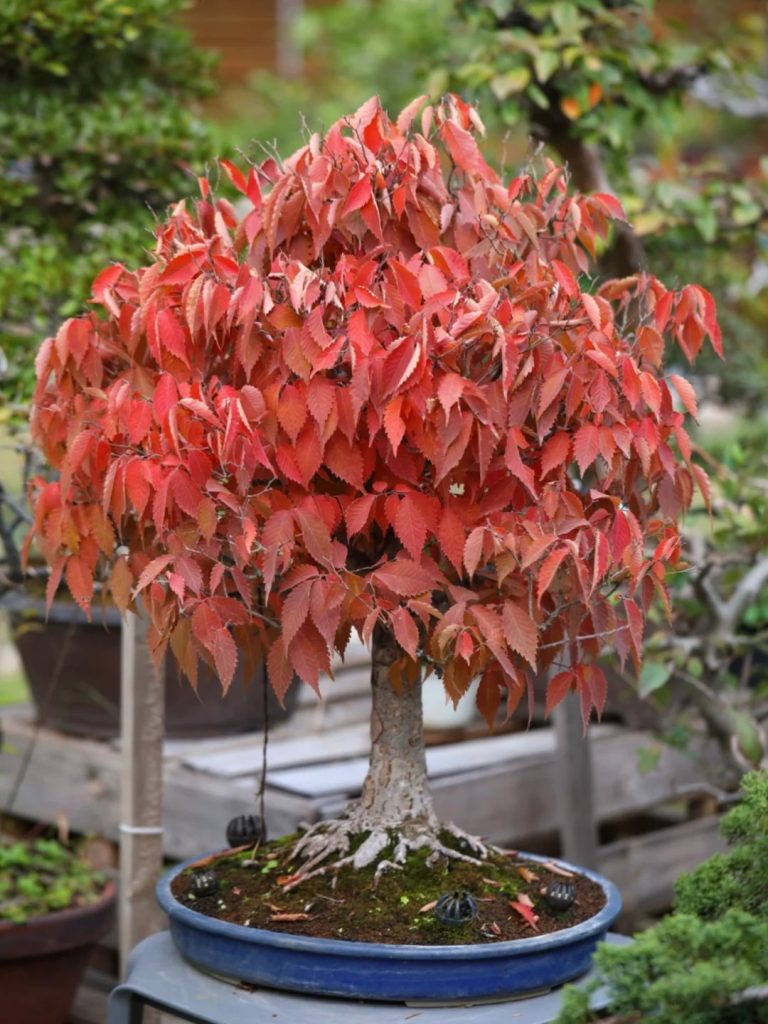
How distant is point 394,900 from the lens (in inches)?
63.6

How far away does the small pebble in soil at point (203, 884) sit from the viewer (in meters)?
1.66

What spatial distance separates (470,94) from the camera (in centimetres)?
297

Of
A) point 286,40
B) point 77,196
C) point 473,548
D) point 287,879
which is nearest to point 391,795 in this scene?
point 287,879

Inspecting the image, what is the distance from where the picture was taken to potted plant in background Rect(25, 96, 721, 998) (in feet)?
4.72

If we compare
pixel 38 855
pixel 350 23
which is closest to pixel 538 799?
A: pixel 38 855

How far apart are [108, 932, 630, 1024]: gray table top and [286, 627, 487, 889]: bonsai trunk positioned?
21cm

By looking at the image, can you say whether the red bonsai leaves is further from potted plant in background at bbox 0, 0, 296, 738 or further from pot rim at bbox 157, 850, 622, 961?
potted plant in background at bbox 0, 0, 296, 738

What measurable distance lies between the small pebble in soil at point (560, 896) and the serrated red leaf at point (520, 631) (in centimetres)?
31

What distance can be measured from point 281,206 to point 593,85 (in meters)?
1.53

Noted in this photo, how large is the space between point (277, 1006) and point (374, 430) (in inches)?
25.6

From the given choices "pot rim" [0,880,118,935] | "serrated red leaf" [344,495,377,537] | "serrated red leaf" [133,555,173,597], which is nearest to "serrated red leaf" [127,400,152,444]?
"serrated red leaf" [133,555,173,597]

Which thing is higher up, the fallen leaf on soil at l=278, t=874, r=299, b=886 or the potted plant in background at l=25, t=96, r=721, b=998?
the potted plant in background at l=25, t=96, r=721, b=998

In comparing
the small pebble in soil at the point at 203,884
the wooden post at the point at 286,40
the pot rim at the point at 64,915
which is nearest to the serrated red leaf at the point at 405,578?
the small pebble in soil at the point at 203,884

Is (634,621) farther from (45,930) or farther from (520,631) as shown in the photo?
(45,930)
